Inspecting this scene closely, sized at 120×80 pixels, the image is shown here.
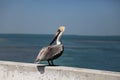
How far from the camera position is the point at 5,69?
27.1 ft

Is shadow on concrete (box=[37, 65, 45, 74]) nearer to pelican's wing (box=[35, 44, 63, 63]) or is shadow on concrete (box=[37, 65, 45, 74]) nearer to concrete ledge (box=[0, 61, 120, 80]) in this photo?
concrete ledge (box=[0, 61, 120, 80])

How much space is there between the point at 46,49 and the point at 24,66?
0.58 metres

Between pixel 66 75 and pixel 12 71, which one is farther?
pixel 12 71

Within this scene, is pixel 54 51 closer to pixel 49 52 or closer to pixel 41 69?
pixel 49 52

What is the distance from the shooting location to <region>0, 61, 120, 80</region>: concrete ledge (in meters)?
7.09

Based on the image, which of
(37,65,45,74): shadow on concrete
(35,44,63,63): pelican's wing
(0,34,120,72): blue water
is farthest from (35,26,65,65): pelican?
(0,34,120,72): blue water

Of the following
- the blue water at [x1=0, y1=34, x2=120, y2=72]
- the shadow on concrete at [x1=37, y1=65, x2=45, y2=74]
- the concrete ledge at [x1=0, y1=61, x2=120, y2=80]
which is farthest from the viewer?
the blue water at [x1=0, y1=34, x2=120, y2=72]

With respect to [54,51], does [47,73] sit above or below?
below

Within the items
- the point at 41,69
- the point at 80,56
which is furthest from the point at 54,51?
the point at 80,56

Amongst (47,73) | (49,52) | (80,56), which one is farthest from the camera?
(80,56)

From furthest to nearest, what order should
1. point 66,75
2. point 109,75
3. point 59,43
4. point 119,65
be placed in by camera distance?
point 119,65 → point 59,43 → point 66,75 → point 109,75

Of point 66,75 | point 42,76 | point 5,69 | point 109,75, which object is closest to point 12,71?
point 5,69

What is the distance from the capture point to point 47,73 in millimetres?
7695

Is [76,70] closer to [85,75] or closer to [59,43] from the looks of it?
[85,75]
